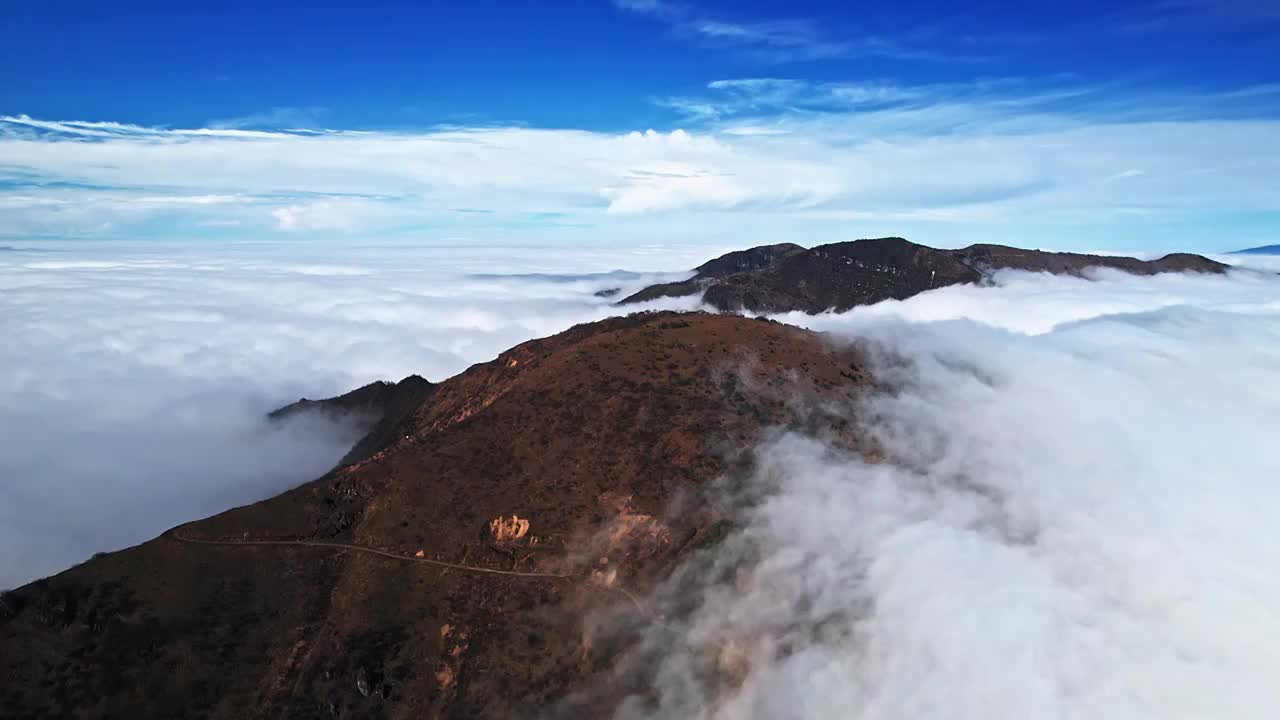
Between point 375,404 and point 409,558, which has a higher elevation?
point 375,404

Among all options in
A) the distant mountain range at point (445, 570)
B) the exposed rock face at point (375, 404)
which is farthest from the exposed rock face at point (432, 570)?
the exposed rock face at point (375, 404)

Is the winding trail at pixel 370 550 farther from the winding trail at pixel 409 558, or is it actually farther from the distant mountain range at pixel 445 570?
the distant mountain range at pixel 445 570

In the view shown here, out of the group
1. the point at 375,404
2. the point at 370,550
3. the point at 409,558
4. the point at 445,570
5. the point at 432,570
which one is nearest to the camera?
the point at 445,570

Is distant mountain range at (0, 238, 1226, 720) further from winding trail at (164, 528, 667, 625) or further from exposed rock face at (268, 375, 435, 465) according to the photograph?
exposed rock face at (268, 375, 435, 465)

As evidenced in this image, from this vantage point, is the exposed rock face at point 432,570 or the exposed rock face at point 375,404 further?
the exposed rock face at point 375,404

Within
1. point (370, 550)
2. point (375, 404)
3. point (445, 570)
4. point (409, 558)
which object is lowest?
point (445, 570)

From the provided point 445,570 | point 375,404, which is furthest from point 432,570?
point 375,404

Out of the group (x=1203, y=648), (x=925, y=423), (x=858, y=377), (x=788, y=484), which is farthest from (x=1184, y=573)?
(x=788, y=484)

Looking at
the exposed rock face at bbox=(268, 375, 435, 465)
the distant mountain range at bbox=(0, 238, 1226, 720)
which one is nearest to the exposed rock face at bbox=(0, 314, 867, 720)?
the distant mountain range at bbox=(0, 238, 1226, 720)

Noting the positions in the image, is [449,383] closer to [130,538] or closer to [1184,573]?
[130,538]

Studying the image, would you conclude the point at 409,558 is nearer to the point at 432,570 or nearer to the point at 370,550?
the point at 432,570
